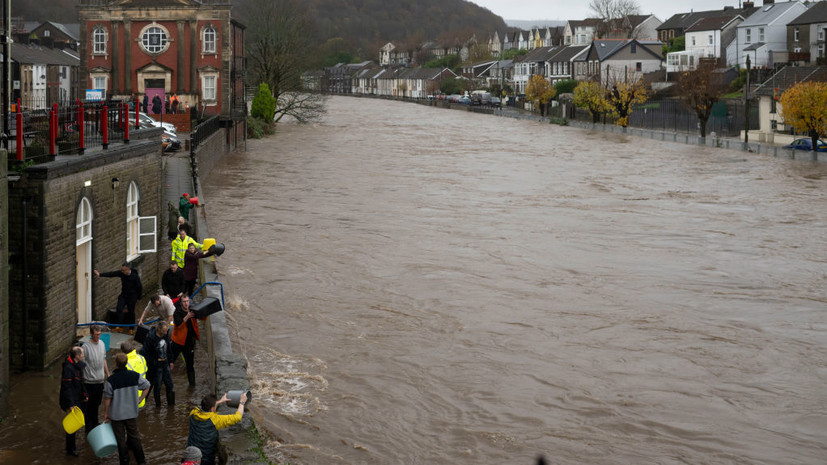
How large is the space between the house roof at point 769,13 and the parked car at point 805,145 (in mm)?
45148

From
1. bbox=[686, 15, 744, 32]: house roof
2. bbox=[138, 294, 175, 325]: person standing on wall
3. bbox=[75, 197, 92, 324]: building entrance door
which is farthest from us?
bbox=[686, 15, 744, 32]: house roof

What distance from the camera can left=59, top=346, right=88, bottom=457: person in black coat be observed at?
39.0ft

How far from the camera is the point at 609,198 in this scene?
134 ft

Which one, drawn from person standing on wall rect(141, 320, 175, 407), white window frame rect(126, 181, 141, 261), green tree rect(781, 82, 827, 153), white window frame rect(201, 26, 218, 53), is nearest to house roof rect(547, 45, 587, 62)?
green tree rect(781, 82, 827, 153)

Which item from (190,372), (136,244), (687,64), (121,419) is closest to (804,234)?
(136,244)

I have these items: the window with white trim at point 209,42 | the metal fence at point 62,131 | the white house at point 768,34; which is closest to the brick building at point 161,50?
the window with white trim at point 209,42

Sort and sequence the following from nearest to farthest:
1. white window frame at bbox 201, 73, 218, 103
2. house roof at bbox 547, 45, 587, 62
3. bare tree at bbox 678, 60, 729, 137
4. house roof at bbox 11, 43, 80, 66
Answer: white window frame at bbox 201, 73, 218, 103
house roof at bbox 11, 43, 80, 66
bare tree at bbox 678, 60, 729, 137
house roof at bbox 547, 45, 587, 62

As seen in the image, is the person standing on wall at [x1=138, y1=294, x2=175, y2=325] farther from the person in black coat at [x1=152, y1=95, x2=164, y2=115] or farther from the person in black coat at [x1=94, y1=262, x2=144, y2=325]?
the person in black coat at [x1=152, y1=95, x2=164, y2=115]

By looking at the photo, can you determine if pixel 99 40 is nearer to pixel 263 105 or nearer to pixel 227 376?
pixel 263 105

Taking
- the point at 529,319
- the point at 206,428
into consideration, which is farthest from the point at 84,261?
the point at 529,319

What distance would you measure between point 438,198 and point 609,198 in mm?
7071

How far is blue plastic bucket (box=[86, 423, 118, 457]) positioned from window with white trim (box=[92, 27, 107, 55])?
46293 millimetres

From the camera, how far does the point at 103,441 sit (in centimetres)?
1141

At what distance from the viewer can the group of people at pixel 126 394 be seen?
421 inches
